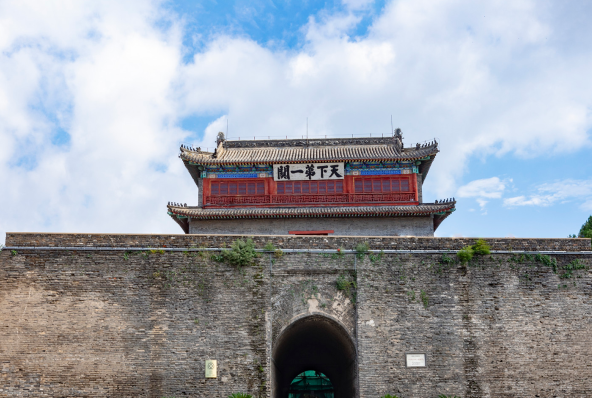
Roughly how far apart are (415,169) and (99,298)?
14750mm

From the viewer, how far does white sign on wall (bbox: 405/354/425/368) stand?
15.2m

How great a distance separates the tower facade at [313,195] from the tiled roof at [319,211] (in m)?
0.04

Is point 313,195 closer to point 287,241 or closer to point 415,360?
point 287,241

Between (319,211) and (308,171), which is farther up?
(308,171)

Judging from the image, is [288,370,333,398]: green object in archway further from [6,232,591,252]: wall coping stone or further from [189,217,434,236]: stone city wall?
[6,232,591,252]: wall coping stone

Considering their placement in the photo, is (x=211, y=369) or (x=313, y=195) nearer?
(x=211, y=369)

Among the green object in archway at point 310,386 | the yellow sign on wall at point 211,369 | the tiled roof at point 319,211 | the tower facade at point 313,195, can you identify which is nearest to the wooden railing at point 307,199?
the tower facade at point 313,195

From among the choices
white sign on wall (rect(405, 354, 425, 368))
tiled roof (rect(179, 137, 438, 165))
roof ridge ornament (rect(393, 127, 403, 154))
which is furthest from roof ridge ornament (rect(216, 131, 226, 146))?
white sign on wall (rect(405, 354, 425, 368))

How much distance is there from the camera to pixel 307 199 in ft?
77.6

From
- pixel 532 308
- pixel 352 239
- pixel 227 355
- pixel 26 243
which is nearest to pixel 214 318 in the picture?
pixel 227 355

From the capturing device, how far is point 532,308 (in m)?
15.8

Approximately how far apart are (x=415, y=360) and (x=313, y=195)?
1017cm

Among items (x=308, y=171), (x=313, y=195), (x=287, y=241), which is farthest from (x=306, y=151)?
(x=287, y=241)

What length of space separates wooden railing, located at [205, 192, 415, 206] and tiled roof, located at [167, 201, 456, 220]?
25.8 inches
